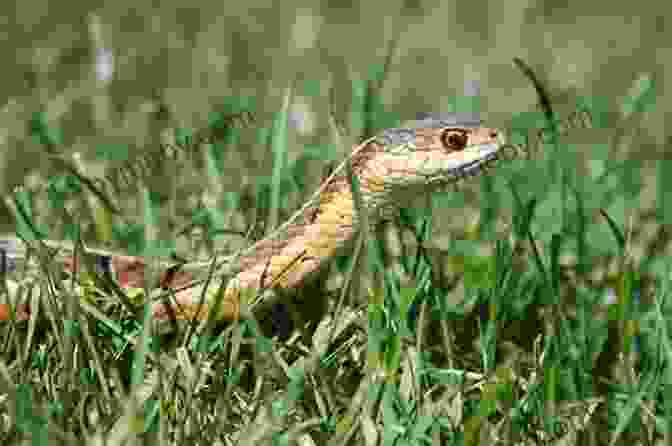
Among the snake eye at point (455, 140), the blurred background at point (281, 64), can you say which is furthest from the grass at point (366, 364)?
the blurred background at point (281, 64)

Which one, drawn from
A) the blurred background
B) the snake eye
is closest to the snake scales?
the snake eye

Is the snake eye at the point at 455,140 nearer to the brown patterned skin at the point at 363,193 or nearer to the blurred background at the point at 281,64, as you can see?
the brown patterned skin at the point at 363,193

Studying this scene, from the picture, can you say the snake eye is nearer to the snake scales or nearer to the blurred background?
the snake scales

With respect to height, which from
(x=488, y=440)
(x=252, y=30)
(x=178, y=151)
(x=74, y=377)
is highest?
(x=252, y=30)

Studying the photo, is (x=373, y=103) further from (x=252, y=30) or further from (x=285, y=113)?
(x=252, y=30)

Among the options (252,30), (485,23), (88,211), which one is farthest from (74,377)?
(485,23)

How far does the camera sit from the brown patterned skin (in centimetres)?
242

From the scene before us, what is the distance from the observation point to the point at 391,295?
91.0 inches

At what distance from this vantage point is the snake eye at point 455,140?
2.49 metres

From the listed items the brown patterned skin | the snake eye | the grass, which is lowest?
the grass

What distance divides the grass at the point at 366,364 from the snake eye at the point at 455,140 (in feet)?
0.70

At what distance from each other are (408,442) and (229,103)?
2.52 metres

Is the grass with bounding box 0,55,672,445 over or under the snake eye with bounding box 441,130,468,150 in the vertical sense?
under

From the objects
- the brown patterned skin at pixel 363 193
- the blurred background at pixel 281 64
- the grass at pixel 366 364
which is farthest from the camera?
the blurred background at pixel 281 64
